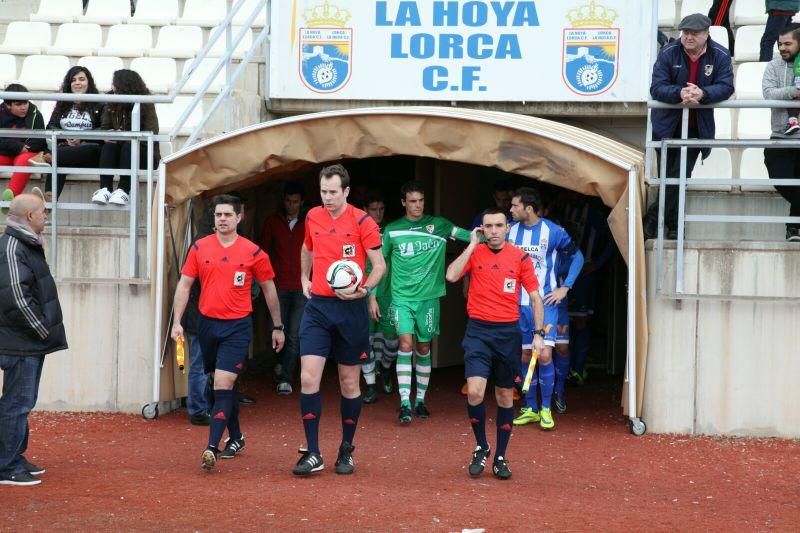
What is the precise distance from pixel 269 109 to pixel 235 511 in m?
6.20

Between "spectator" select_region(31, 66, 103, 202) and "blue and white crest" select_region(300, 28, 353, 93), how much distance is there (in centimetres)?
213

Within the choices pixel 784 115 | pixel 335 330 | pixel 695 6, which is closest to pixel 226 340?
pixel 335 330

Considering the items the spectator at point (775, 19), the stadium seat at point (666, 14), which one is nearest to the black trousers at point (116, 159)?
the stadium seat at point (666, 14)

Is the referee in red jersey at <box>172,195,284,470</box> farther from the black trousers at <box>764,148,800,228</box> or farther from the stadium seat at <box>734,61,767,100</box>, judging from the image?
the stadium seat at <box>734,61,767,100</box>

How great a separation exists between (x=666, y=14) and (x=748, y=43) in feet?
→ 3.23

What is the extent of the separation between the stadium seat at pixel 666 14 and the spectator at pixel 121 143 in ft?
19.7

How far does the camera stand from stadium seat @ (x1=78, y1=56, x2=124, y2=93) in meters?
13.8

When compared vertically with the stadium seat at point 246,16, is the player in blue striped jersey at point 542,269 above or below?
below

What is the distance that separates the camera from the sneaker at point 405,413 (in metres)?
10.6

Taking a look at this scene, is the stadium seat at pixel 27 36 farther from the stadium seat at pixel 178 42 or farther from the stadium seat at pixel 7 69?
the stadium seat at pixel 178 42

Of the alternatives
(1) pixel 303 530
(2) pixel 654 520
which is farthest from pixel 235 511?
(2) pixel 654 520

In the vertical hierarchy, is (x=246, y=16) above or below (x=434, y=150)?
above

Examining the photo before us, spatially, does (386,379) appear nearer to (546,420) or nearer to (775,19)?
(546,420)

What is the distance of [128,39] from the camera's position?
1468 centimetres
